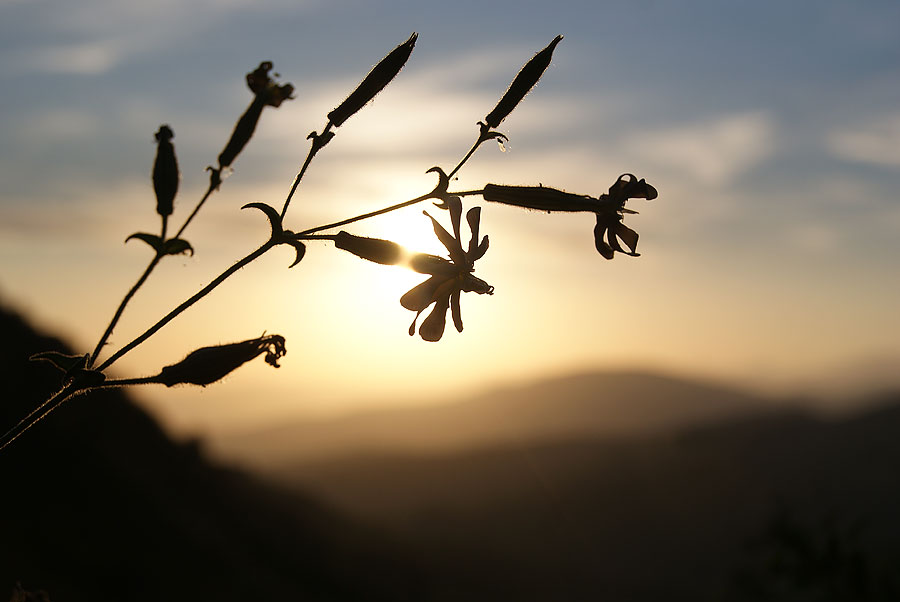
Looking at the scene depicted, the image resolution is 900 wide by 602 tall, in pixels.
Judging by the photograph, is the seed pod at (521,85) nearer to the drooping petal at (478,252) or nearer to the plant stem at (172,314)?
the drooping petal at (478,252)

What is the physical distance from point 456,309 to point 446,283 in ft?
0.50

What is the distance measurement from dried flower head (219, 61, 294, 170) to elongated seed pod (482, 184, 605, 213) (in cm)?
92

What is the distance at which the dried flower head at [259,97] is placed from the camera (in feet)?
10.3

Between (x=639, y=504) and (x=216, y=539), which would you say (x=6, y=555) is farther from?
(x=639, y=504)

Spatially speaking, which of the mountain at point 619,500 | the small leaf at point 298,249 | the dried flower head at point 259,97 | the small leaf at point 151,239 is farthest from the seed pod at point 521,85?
the mountain at point 619,500

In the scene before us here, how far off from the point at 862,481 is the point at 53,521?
42.2 metres

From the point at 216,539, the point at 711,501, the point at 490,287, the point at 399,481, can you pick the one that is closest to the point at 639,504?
the point at 711,501

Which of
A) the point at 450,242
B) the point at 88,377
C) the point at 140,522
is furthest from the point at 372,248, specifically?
the point at 140,522

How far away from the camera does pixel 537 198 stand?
3.26 m

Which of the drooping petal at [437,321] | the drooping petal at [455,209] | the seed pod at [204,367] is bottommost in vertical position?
the seed pod at [204,367]

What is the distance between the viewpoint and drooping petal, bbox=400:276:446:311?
11.4ft

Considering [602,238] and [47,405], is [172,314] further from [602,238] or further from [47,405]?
[602,238]

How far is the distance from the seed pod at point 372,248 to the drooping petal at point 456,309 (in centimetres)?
50

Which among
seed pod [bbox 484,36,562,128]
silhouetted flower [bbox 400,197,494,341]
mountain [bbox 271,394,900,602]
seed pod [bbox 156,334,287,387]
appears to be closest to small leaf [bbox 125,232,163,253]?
seed pod [bbox 156,334,287,387]
